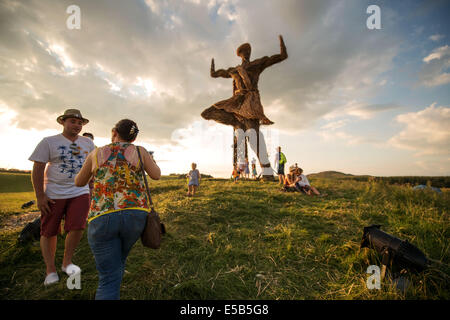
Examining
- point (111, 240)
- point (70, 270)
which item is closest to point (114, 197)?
point (111, 240)

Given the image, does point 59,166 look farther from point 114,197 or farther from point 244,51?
point 244,51

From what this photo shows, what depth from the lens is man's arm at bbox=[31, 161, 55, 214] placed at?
2.78 metres

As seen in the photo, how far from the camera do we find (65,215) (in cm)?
303

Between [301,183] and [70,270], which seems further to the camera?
[301,183]

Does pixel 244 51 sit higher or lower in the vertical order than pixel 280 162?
higher

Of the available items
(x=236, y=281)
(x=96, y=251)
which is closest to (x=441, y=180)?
(x=236, y=281)

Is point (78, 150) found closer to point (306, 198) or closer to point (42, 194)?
point (42, 194)

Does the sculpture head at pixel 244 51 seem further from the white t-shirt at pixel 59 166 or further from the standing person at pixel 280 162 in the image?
the white t-shirt at pixel 59 166

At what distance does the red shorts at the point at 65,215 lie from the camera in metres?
2.89

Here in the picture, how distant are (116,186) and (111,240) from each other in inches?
20.1

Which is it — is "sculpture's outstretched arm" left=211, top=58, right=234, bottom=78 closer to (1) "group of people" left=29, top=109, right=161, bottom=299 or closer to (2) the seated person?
(2) the seated person

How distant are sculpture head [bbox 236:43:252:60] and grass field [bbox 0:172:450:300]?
41.3ft

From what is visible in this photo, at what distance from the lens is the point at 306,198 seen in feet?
26.7

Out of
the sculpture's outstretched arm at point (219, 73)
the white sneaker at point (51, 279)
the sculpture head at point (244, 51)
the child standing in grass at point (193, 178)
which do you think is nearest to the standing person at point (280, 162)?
the child standing in grass at point (193, 178)
